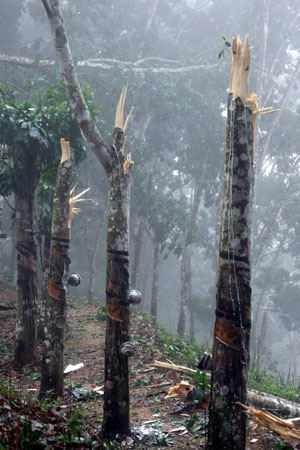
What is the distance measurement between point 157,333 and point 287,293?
57.8ft

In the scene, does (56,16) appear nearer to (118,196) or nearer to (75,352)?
(118,196)

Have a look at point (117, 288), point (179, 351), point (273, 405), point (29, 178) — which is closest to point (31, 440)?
point (117, 288)

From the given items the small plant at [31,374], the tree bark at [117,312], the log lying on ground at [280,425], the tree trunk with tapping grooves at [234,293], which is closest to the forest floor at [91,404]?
the small plant at [31,374]

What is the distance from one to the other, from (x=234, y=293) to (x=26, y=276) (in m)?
6.22

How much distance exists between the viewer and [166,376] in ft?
30.4

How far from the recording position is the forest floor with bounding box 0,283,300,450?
432 cm

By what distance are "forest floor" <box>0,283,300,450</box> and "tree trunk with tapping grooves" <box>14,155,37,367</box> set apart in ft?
1.33

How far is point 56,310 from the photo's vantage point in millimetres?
7914

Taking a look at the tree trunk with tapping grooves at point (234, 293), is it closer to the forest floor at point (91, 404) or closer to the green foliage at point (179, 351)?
the forest floor at point (91, 404)

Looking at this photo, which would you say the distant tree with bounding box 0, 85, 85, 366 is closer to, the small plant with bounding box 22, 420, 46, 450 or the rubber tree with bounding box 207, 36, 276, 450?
the rubber tree with bounding box 207, 36, 276, 450

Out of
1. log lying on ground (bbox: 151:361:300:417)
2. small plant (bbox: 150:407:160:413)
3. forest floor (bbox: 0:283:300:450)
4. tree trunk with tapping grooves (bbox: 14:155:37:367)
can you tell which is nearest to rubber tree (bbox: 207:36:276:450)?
forest floor (bbox: 0:283:300:450)

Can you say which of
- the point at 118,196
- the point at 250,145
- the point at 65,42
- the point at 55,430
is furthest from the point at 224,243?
the point at 65,42

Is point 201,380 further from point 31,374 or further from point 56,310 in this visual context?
point 31,374

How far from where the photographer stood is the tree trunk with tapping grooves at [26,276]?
982 centimetres
